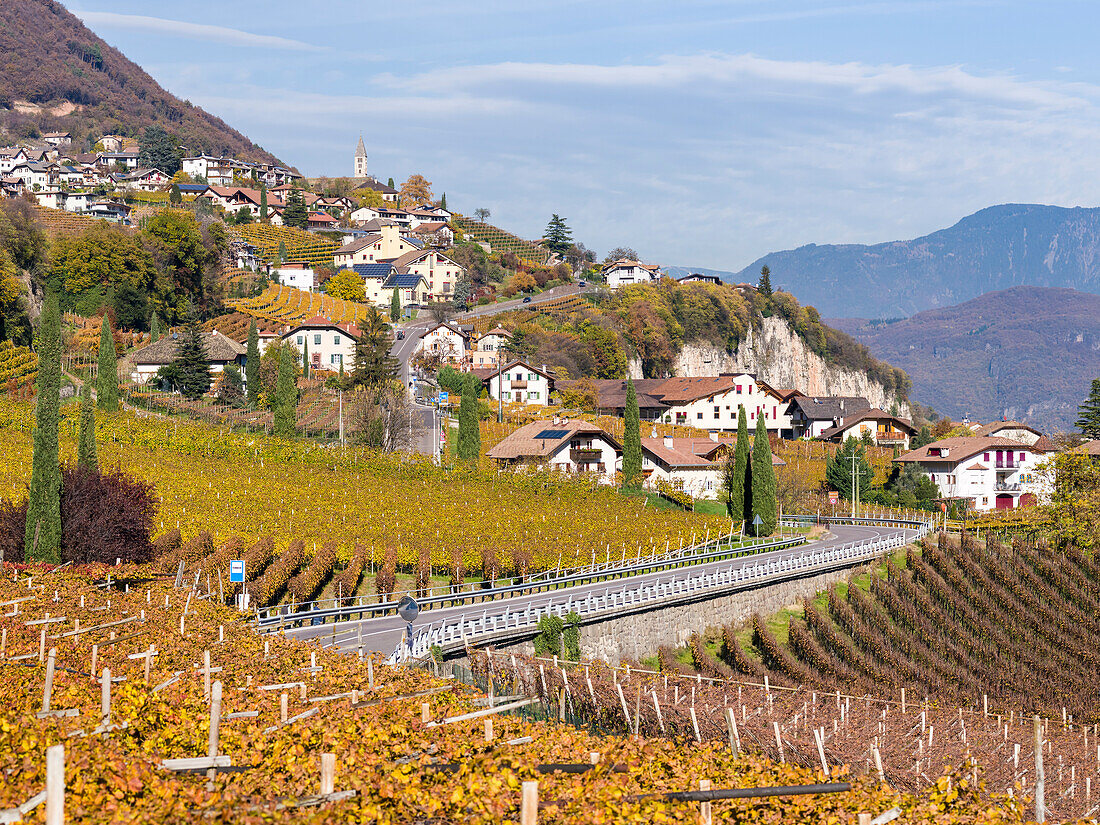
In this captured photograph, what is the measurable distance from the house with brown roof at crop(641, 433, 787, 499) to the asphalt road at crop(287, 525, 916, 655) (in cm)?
1307

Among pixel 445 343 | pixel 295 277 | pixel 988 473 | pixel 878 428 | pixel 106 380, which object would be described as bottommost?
pixel 988 473

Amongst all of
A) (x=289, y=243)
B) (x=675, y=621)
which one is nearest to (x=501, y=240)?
(x=289, y=243)

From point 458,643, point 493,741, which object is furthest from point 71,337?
point 493,741

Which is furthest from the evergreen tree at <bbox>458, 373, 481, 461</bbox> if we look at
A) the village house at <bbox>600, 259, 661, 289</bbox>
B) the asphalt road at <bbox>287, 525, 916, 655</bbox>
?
the village house at <bbox>600, 259, 661, 289</bbox>

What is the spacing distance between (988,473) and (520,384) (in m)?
38.5

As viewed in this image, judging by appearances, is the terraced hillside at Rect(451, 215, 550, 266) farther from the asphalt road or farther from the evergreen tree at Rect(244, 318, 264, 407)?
the asphalt road

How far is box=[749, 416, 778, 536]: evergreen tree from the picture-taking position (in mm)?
62938

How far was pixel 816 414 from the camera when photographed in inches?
4515

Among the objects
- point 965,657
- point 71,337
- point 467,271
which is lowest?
point 965,657

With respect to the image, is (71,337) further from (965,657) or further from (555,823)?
(555,823)

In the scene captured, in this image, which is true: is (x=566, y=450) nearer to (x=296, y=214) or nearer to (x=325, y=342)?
(x=325, y=342)

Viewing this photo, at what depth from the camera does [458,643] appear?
30828 millimetres

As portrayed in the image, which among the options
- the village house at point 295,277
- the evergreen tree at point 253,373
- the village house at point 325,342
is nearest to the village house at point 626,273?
the village house at point 295,277

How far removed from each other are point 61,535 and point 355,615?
901 cm
